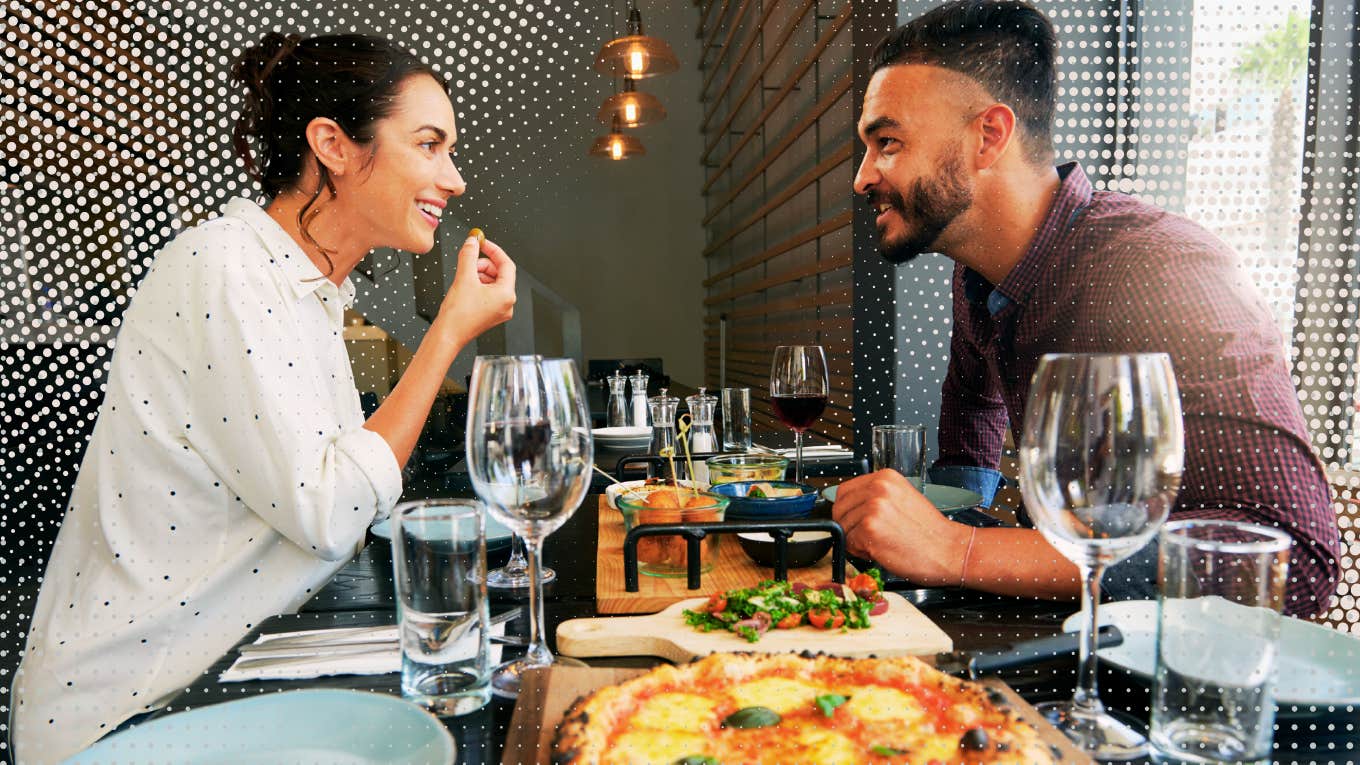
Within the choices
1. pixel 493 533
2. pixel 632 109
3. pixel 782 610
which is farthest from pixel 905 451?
pixel 632 109

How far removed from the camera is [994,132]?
1753 millimetres

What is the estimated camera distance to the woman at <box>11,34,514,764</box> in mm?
1146

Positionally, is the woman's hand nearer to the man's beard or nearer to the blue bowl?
the blue bowl

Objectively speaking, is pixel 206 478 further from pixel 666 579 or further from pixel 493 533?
pixel 666 579

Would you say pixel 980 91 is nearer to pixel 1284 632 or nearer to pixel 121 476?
pixel 1284 632

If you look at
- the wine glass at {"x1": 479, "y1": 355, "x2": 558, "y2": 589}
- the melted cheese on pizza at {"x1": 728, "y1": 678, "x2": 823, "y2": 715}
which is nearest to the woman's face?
the wine glass at {"x1": 479, "y1": 355, "x2": 558, "y2": 589}

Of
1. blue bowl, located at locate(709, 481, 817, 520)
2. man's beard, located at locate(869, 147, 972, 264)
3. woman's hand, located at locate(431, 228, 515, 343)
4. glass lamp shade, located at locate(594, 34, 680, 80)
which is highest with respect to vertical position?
glass lamp shade, located at locate(594, 34, 680, 80)

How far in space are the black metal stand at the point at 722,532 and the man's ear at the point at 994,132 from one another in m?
1.13

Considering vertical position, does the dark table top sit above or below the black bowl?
below

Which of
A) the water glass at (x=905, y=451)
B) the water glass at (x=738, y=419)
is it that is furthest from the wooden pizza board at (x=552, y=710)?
the water glass at (x=738, y=419)

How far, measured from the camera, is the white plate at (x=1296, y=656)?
658mm

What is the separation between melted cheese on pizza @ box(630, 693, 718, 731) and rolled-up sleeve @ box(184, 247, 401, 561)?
0.66 meters

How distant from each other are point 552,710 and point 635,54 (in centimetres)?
402

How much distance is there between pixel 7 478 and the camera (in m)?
3.21
